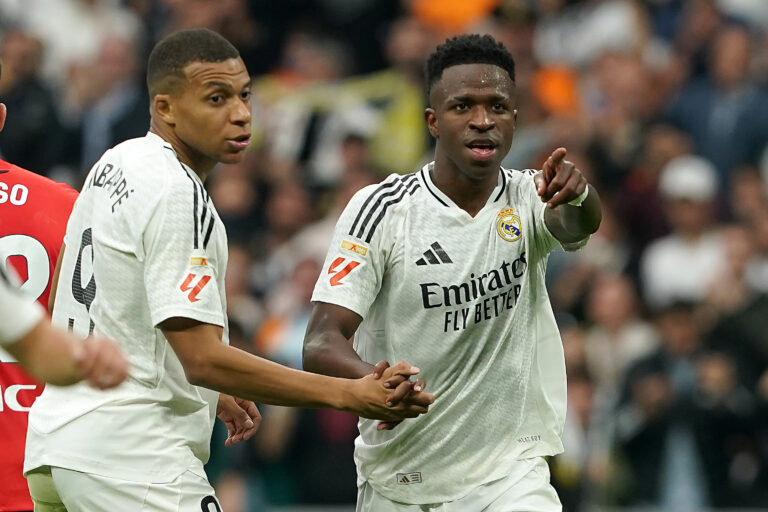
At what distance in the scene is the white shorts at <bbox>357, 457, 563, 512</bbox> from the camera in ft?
18.0

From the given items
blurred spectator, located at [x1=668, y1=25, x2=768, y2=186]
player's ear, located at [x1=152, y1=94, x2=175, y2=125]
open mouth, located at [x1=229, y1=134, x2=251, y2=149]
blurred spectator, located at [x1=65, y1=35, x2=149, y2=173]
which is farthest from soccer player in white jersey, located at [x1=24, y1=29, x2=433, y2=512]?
blurred spectator, located at [x1=65, y1=35, x2=149, y2=173]

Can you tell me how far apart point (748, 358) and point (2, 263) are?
Answer: 6.38m

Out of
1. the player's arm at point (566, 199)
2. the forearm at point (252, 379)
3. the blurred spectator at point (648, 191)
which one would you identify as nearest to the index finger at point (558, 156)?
the player's arm at point (566, 199)

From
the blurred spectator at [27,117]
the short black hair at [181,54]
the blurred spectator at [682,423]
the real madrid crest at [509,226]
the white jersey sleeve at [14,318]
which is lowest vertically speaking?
the blurred spectator at [682,423]

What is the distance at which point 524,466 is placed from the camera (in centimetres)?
562

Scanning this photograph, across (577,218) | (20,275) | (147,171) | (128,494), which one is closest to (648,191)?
(577,218)

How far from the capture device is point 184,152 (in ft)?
16.6

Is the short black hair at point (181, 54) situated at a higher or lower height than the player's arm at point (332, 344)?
higher

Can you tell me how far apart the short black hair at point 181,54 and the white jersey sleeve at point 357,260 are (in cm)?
91

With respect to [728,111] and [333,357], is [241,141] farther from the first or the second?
[728,111]

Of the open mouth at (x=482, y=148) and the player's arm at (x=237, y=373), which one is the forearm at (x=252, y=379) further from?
the open mouth at (x=482, y=148)

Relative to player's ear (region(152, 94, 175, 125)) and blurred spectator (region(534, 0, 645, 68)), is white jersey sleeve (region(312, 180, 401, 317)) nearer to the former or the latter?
player's ear (region(152, 94, 175, 125))

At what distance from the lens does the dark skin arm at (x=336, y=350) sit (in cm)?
490

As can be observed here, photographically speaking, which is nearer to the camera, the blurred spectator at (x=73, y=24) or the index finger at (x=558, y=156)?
the index finger at (x=558, y=156)
